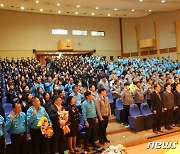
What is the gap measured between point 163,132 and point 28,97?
3193 millimetres

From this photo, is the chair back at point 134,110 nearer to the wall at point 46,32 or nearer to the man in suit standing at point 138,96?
the man in suit standing at point 138,96

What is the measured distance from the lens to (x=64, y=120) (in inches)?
162

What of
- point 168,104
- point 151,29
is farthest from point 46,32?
point 168,104

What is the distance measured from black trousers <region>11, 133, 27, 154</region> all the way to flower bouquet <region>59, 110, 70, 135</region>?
625 mm

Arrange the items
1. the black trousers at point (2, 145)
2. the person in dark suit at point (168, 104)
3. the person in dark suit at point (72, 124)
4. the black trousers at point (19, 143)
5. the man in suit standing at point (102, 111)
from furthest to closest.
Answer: the person in dark suit at point (168, 104) → the man in suit standing at point (102, 111) → the person in dark suit at point (72, 124) → the black trousers at point (19, 143) → the black trousers at point (2, 145)

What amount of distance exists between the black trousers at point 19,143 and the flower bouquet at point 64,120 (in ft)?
2.05

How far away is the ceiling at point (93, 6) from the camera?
1377cm

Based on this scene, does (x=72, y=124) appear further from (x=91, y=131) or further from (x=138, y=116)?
(x=138, y=116)

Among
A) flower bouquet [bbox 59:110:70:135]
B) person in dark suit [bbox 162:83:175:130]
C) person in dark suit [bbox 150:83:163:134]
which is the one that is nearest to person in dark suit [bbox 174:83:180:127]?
person in dark suit [bbox 162:83:175:130]

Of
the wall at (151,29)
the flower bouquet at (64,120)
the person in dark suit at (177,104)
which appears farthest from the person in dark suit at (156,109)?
the wall at (151,29)

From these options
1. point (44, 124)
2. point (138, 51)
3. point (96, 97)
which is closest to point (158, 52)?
point (138, 51)

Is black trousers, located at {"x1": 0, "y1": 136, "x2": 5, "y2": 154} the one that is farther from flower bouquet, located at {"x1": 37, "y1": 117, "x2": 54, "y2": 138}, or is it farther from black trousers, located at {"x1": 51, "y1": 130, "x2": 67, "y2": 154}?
black trousers, located at {"x1": 51, "y1": 130, "x2": 67, "y2": 154}

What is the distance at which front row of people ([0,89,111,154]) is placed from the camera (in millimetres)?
3812

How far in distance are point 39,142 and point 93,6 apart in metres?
12.4
